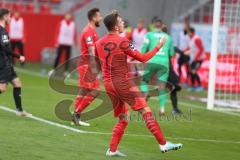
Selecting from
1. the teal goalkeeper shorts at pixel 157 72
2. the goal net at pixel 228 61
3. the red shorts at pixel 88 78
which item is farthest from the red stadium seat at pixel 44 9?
the red shorts at pixel 88 78

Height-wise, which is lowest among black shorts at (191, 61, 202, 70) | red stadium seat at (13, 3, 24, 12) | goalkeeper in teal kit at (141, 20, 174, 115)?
black shorts at (191, 61, 202, 70)

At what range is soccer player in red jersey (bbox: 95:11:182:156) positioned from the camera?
1207 centimetres

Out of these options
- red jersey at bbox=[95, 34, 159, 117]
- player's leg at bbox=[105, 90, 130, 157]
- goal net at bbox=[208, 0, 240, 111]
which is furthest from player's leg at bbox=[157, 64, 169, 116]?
red jersey at bbox=[95, 34, 159, 117]

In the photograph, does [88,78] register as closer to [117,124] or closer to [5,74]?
[5,74]

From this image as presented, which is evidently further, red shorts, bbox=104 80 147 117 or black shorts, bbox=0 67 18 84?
black shorts, bbox=0 67 18 84

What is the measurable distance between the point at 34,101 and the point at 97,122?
3755 millimetres

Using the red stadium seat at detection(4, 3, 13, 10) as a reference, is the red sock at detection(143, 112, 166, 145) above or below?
above

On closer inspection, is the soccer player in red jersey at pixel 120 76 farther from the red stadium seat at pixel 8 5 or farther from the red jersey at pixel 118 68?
the red stadium seat at pixel 8 5

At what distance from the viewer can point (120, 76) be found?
484 inches

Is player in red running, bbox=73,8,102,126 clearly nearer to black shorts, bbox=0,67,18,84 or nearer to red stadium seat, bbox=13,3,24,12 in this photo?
black shorts, bbox=0,67,18,84

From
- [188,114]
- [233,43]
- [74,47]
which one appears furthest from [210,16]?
[188,114]

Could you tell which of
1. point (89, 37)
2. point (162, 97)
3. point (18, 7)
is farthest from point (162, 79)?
point (18, 7)

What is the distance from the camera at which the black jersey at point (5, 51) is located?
1584 centimetres

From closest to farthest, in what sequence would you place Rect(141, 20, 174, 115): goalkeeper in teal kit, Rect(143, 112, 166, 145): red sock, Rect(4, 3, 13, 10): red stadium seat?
Rect(143, 112, 166, 145): red sock, Rect(141, 20, 174, 115): goalkeeper in teal kit, Rect(4, 3, 13, 10): red stadium seat
